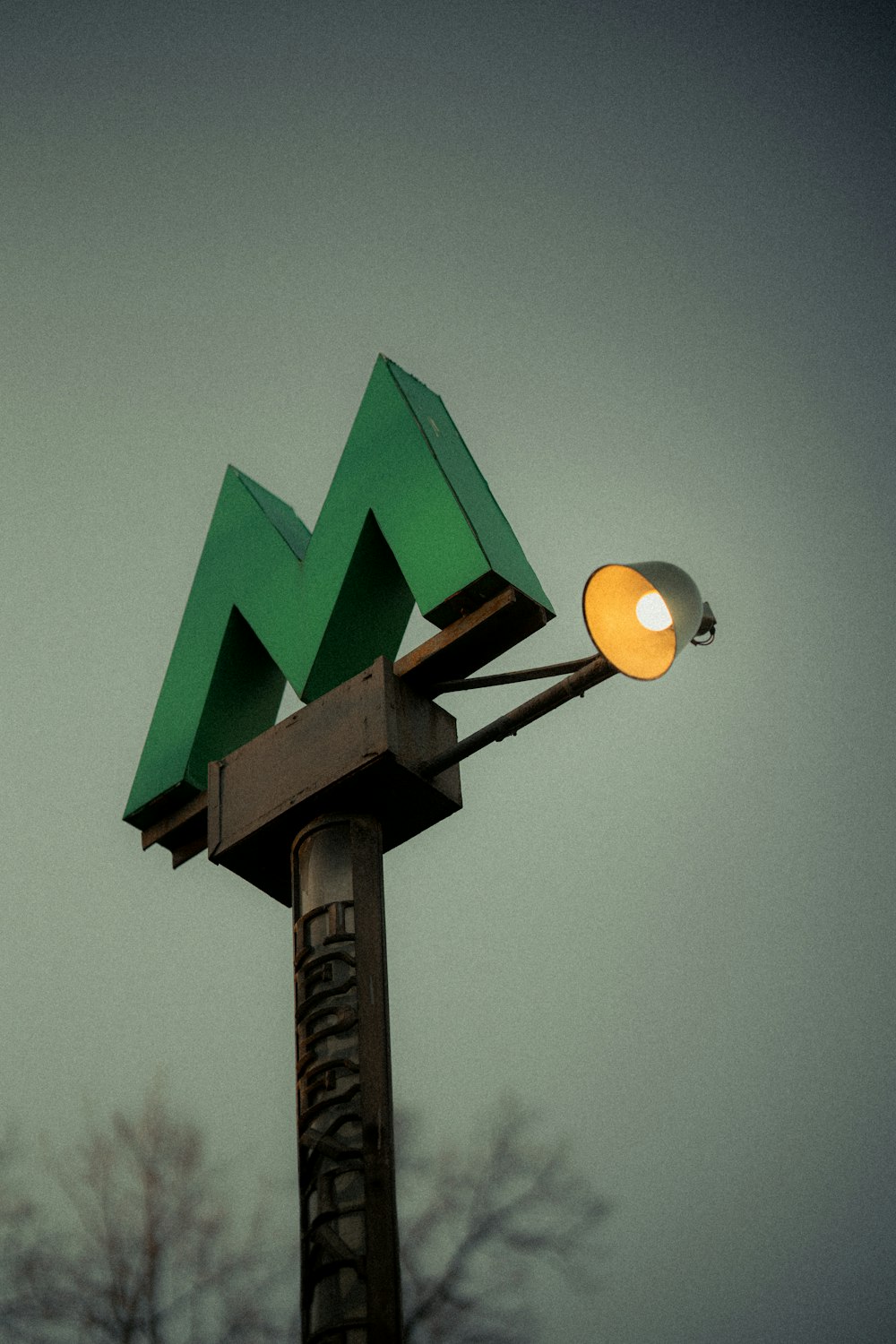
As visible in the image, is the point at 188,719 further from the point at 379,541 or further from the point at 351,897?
the point at 351,897

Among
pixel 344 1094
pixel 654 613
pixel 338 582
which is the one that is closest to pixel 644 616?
Result: pixel 654 613

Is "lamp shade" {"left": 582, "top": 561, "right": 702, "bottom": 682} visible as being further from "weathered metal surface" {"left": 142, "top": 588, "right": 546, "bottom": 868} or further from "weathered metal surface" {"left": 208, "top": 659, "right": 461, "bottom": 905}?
"weathered metal surface" {"left": 208, "top": 659, "right": 461, "bottom": 905}

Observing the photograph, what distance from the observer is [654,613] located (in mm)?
4613

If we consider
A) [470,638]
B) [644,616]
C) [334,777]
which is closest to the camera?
[644,616]

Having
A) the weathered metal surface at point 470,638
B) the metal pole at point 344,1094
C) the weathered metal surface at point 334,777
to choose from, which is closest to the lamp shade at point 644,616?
the weathered metal surface at point 470,638

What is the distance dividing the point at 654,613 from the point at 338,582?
162 centimetres

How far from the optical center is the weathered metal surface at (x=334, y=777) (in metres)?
4.76

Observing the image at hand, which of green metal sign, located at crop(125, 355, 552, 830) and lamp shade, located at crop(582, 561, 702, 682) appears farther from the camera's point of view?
green metal sign, located at crop(125, 355, 552, 830)

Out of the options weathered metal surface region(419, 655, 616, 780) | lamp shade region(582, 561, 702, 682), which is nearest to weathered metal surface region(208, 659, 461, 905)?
weathered metal surface region(419, 655, 616, 780)

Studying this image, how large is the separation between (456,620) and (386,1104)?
1903mm

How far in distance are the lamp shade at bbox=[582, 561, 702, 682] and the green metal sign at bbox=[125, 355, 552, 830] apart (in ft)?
1.75

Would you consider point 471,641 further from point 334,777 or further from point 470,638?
point 334,777

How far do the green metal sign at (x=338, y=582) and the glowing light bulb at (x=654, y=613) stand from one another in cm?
62

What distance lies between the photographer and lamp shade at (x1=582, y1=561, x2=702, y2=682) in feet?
14.9
